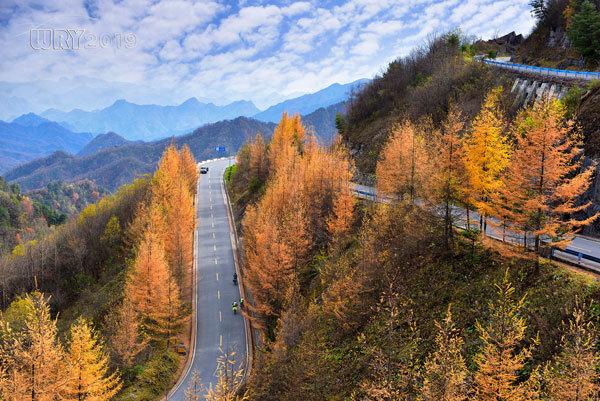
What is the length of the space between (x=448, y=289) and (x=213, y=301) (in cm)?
2641

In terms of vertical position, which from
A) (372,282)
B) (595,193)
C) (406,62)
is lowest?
(372,282)

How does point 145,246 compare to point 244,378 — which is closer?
point 244,378

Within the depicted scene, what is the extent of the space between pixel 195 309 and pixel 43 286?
3397cm

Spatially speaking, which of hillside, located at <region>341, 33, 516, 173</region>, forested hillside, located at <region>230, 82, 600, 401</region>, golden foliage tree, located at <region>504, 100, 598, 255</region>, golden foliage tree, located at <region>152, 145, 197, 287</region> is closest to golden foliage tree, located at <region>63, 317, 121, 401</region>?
forested hillside, located at <region>230, 82, 600, 401</region>

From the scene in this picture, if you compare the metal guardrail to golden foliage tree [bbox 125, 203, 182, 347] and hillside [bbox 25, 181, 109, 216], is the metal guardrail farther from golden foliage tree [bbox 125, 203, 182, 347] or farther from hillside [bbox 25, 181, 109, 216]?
hillside [bbox 25, 181, 109, 216]

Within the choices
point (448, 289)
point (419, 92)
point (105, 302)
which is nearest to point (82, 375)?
point (448, 289)

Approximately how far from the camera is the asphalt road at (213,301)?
29688mm

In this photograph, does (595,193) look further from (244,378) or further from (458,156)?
(244,378)

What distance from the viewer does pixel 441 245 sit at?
24969mm

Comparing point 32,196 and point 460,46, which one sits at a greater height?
point 460,46

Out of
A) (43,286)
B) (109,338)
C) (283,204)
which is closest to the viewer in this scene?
(109,338)

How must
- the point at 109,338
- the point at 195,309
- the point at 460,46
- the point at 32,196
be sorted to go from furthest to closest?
the point at 32,196 → the point at 460,46 → the point at 195,309 → the point at 109,338

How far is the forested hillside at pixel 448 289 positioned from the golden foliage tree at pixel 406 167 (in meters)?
0.16

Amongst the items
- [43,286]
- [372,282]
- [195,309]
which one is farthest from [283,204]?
[43,286]
